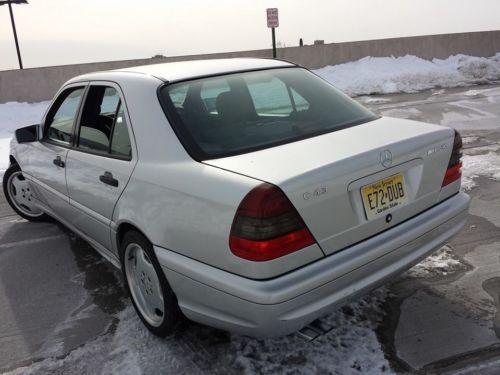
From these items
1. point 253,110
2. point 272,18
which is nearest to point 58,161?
point 253,110

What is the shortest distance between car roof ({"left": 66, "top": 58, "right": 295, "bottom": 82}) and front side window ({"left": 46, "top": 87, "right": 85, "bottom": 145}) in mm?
258

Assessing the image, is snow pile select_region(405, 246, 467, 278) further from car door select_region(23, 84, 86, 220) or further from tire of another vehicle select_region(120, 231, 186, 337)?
car door select_region(23, 84, 86, 220)

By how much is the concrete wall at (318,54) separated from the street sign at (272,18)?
1580 mm

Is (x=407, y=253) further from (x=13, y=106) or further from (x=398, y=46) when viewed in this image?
(x=398, y=46)

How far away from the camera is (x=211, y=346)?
2855 millimetres

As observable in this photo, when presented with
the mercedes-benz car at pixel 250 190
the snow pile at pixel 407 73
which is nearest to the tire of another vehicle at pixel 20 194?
the mercedes-benz car at pixel 250 190

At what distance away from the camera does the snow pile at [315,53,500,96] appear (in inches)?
637

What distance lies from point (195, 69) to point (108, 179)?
0.91m

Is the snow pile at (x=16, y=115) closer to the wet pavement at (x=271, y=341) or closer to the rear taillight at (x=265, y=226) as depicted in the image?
the wet pavement at (x=271, y=341)

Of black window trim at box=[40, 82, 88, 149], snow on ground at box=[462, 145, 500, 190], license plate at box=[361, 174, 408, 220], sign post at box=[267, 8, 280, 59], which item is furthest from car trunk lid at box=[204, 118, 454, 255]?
sign post at box=[267, 8, 280, 59]

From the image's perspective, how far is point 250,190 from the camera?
2166 millimetres

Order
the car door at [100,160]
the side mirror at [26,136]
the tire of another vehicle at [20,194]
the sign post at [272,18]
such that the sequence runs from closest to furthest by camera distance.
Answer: the car door at [100,160] → the side mirror at [26,136] → the tire of another vehicle at [20,194] → the sign post at [272,18]

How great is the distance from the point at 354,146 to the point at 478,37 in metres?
19.6

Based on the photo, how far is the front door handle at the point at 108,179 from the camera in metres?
3.00
